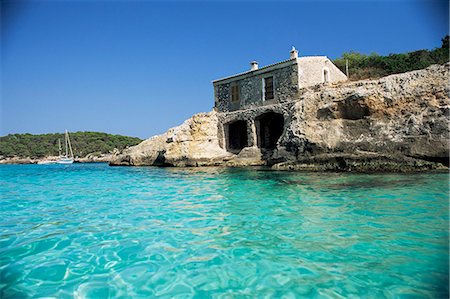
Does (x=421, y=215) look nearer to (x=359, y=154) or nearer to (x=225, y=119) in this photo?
(x=359, y=154)

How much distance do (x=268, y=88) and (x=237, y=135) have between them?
546 cm

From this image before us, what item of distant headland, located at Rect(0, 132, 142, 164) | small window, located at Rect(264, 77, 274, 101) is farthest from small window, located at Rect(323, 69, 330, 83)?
distant headland, located at Rect(0, 132, 142, 164)

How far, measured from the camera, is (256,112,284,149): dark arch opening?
21.6 meters

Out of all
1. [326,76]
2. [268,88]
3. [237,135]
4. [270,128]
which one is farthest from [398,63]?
[237,135]

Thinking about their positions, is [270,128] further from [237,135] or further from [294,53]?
[294,53]

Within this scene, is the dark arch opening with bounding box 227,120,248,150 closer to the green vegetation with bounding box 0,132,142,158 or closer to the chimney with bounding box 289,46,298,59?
the chimney with bounding box 289,46,298,59

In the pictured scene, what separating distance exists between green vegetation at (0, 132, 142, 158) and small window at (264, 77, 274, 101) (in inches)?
2012

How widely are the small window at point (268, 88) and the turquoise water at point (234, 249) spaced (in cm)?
1398

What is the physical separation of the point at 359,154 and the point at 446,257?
9413mm

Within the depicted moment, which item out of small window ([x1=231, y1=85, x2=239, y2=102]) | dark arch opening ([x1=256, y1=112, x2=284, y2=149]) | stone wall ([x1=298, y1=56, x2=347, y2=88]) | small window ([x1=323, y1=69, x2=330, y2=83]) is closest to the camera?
stone wall ([x1=298, y1=56, x2=347, y2=88])

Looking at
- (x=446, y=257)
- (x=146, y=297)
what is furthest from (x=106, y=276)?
(x=446, y=257)

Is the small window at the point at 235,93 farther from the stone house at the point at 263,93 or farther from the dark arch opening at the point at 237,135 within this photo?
the dark arch opening at the point at 237,135

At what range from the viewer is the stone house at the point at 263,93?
1783 cm

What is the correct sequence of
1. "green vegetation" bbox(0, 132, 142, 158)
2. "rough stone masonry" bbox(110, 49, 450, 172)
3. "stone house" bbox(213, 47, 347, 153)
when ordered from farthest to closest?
"green vegetation" bbox(0, 132, 142, 158) < "stone house" bbox(213, 47, 347, 153) < "rough stone masonry" bbox(110, 49, 450, 172)
